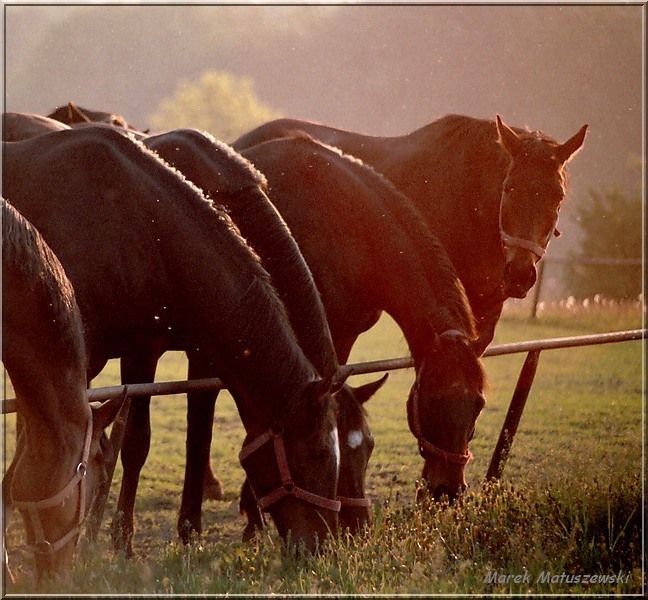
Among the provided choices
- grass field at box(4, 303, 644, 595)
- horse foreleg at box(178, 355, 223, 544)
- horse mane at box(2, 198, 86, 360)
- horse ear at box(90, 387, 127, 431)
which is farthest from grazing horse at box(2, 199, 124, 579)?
horse foreleg at box(178, 355, 223, 544)

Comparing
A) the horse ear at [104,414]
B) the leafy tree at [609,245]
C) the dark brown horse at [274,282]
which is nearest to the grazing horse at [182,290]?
the dark brown horse at [274,282]

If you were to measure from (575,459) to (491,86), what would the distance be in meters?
16.9

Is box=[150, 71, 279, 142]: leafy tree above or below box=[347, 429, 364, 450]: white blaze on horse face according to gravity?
above

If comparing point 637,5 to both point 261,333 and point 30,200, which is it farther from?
point 30,200

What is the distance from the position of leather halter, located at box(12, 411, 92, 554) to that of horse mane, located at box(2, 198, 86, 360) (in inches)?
10.8

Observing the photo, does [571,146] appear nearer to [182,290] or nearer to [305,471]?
[182,290]

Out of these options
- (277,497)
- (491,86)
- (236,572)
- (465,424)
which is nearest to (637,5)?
(465,424)

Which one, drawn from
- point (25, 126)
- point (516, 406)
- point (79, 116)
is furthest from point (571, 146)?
point (79, 116)

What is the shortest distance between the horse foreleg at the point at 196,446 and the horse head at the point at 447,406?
116 centimetres

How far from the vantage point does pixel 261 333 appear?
362cm

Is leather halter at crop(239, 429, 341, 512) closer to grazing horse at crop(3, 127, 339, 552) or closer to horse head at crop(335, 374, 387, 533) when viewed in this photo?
grazing horse at crop(3, 127, 339, 552)

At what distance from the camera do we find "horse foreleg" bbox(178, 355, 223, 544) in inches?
185

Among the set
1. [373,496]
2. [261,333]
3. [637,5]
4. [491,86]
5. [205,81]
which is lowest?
[373,496]

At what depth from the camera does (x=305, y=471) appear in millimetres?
3572
